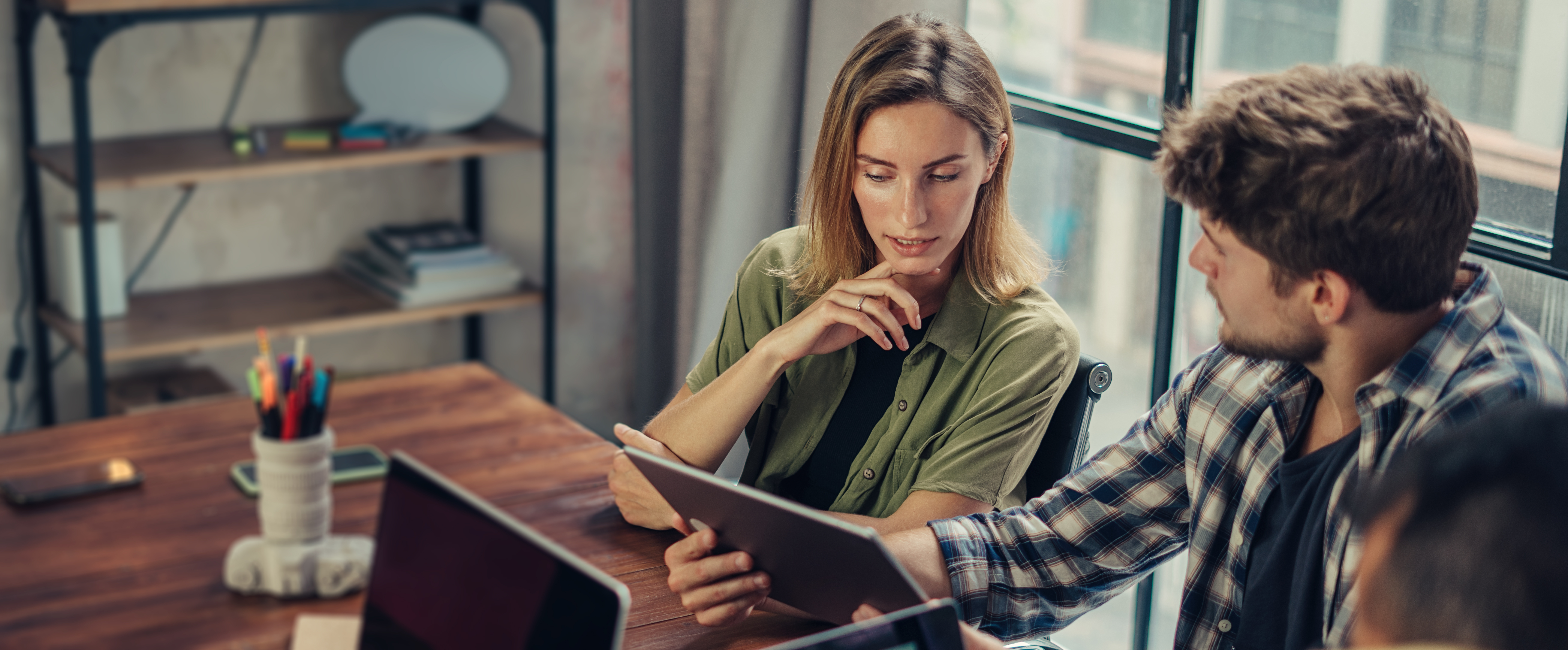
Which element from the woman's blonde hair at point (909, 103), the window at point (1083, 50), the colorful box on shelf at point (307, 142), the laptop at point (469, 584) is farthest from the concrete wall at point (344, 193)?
the laptop at point (469, 584)

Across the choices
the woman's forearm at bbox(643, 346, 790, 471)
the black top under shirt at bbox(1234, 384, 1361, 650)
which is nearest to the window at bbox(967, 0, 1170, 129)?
the woman's forearm at bbox(643, 346, 790, 471)

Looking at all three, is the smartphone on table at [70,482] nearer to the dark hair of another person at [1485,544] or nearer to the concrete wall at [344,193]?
the dark hair of another person at [1485,544]

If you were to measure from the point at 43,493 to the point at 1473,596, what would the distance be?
4.65 feet

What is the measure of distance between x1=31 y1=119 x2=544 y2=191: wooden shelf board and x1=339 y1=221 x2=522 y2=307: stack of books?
19cm

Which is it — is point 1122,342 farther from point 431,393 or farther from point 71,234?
point 71,234

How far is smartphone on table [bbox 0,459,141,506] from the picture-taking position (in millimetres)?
1461

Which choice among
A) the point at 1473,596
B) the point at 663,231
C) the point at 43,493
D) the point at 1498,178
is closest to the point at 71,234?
the point at 663,231

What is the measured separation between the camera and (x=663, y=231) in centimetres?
310

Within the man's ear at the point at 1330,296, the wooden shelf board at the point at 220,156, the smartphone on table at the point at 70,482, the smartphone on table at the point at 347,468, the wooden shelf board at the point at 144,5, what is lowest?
the smartphone on table at the point at 70,482

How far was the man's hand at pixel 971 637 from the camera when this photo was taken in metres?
1.08

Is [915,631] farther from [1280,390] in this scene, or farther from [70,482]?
[70,482]

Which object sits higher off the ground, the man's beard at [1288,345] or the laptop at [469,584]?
the man's beard at [1288,345]

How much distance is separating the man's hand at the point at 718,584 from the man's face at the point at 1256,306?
0.46 m

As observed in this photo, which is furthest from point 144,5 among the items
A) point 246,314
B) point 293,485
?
point 293,485
